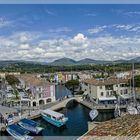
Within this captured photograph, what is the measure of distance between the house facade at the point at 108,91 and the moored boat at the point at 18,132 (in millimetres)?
4319

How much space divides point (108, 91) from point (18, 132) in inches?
212

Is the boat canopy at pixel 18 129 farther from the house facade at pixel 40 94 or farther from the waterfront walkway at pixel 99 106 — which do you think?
the house facade at pixel 40 94

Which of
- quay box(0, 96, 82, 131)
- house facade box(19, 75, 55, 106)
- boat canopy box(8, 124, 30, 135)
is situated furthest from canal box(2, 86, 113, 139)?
house facade box(19, 75, 55, 106)

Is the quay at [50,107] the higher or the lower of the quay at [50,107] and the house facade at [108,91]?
the lower

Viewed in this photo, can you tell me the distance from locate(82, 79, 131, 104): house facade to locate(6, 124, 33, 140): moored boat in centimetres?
432

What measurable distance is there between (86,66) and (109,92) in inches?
777

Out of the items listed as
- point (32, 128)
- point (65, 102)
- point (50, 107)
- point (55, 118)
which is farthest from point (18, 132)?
point (65, 102)

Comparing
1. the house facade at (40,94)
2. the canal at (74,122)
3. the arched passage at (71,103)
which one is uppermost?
the house facade at (40,94)

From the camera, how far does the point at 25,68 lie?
1276 inches

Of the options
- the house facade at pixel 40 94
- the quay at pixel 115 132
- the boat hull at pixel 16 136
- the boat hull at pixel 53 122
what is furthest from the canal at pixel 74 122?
the quay at pixel 115 132

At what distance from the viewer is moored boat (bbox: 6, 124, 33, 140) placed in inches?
241

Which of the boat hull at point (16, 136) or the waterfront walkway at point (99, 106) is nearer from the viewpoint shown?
the boat hull at point (16, 136)

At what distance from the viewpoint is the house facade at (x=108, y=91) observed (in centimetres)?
1075

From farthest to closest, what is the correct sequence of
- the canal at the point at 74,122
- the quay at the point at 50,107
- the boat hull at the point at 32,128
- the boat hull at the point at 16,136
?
the quay at the point at 50,107 → the canal at the point at 74,122 → the boat hull at the point at 32,128 → the boat hull at the point at 16,136
